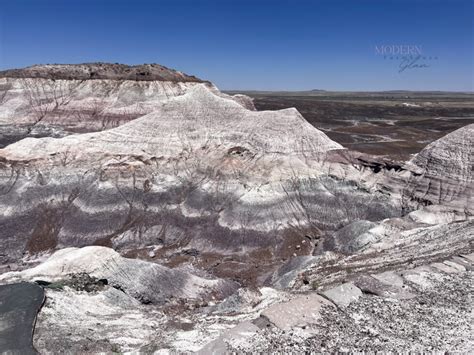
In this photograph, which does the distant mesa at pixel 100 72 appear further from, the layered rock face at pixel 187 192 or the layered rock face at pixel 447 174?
the layered rock face at pixel 447 174

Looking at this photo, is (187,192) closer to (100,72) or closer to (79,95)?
(79,95)

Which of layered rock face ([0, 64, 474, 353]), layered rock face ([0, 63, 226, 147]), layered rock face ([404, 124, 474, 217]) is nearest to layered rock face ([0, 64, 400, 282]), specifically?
layered rock face ([0, 64, 474, 353])

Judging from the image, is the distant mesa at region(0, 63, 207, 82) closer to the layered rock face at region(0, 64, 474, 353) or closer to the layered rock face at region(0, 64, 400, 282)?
the layered rock face at region(0, 64, 474, 353)

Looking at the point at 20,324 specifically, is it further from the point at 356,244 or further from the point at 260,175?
the point at 260,175

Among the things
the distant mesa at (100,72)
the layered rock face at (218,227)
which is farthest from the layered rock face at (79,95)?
the layered rock face at (218,227)

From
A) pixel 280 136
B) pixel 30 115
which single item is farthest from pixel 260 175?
pixel 30 115

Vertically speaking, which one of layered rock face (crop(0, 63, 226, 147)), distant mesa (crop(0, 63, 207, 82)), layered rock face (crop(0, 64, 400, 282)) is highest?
distant mesa (crop(0, 63, 207, 82))
